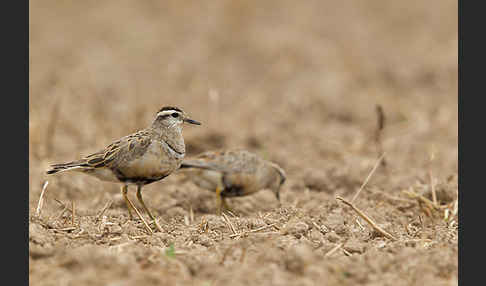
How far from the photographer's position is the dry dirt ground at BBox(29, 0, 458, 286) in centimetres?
538

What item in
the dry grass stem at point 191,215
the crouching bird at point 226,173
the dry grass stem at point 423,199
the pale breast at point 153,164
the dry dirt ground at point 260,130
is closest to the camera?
the dry dirt ground at point 260,130

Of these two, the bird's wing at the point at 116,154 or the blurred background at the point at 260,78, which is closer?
the bird's wing at the point at 116,154

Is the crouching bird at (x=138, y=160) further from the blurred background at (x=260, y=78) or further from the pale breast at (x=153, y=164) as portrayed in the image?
the blurred background at (x=260, y=78)

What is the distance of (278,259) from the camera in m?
5.35

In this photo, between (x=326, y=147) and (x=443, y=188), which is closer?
(x=443, y=188)

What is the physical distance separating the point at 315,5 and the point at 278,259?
532 inches

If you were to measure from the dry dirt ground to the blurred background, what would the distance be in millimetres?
43

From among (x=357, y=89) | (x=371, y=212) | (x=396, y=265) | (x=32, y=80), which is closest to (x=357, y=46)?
(x=357, y=89)

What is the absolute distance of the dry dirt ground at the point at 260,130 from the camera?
5.38 metres

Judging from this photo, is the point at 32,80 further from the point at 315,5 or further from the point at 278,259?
the point at 278,259

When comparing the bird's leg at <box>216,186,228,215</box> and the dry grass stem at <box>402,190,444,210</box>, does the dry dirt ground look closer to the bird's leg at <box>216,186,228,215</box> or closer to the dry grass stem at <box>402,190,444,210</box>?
the dry grass stem at <box>402,190,444,210</box>

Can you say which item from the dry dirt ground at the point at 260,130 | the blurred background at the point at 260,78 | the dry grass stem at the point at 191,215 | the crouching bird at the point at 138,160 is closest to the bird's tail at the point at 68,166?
the crouching bird at the point at 138,160

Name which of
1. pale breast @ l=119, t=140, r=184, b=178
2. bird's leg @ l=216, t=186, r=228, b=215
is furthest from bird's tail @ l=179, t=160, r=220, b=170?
pale breast @ l=119, t=140, r=184, b=178

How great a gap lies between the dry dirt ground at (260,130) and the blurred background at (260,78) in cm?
4
